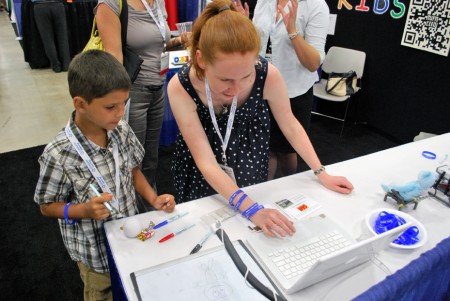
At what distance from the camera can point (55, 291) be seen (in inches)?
65.9

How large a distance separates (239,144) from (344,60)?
271 centimetres

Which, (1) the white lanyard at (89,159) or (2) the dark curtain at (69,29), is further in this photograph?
(2) the dark curtain at (69,29)

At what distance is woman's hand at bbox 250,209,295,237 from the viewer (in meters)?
0.98

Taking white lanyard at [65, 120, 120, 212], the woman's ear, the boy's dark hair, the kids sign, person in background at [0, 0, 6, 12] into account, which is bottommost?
person in background at [0, 0, 6, 12]

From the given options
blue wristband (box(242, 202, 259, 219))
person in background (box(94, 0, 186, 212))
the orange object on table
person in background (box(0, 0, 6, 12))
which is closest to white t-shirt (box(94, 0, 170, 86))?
person in background (box(94, 0, 186, 212))

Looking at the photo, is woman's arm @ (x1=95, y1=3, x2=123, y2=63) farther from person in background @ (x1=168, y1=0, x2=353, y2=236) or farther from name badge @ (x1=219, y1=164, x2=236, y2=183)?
name badge @ (x1=219, y1=164, x2=236, y2=183)

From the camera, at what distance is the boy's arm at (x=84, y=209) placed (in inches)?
37.1

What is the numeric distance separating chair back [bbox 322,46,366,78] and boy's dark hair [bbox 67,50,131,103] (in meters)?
2.99

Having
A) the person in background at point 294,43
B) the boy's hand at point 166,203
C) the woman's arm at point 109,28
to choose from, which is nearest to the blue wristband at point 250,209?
the boy's hand at point 166,203

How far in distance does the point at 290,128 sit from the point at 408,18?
2.40 meters

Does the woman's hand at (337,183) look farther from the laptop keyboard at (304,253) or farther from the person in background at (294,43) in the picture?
the person in background at (294,43)

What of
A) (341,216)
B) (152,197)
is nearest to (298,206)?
(341,216)

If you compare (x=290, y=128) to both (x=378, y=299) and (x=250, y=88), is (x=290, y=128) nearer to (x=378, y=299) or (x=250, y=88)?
(x=250, y=88)

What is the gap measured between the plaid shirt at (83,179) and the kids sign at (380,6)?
2.87m
